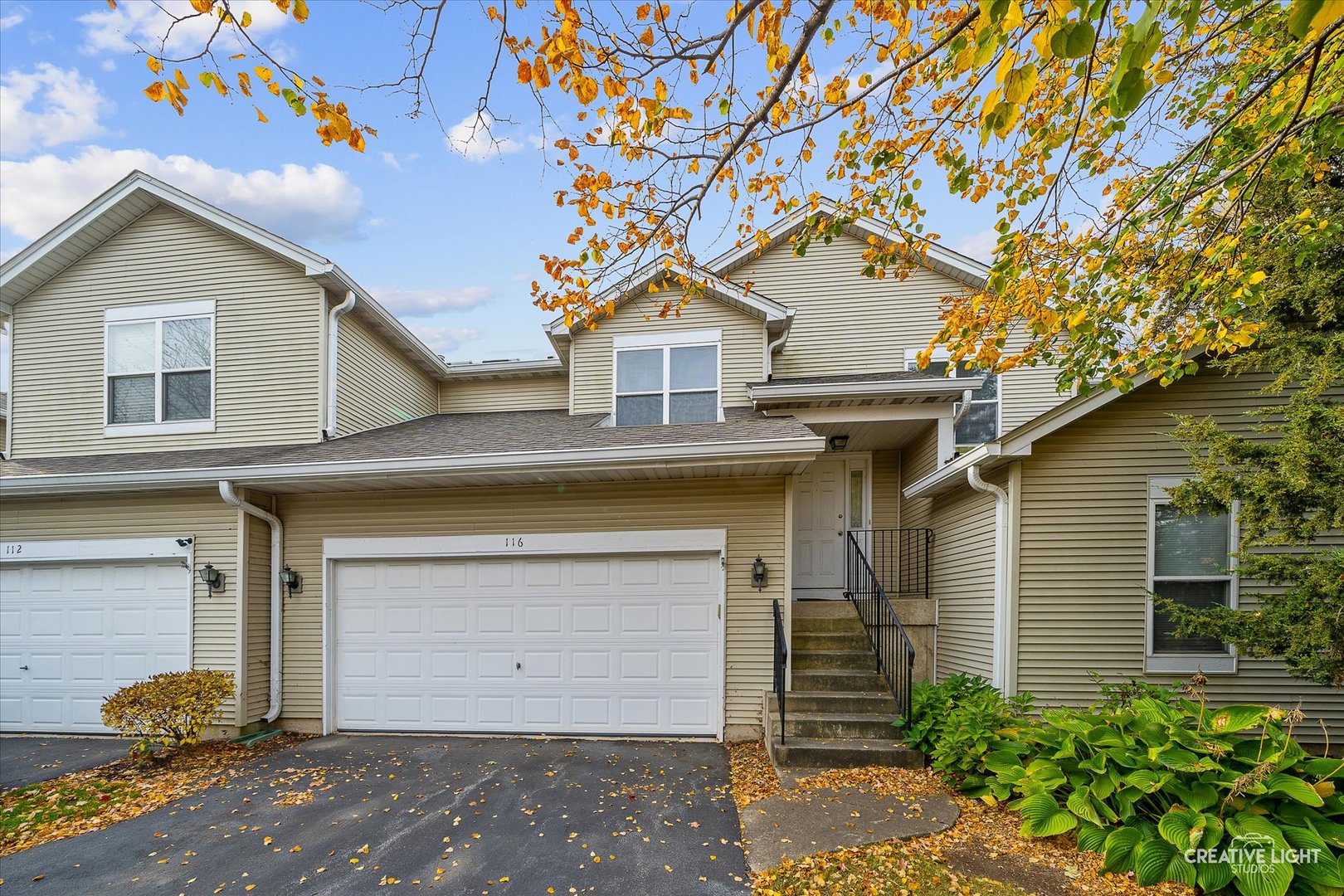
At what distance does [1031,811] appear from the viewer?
13.5 feet

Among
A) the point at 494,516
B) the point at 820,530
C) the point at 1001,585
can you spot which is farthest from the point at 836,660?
the point at 494,516

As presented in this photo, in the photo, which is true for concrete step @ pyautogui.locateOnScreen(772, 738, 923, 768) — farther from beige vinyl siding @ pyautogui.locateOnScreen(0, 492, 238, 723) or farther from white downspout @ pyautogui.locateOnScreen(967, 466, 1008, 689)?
beige vinyl siding @ pyautogui.locateOnScreen(0, 492, 238, 723)

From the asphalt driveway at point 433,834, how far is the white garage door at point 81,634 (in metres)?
2.50

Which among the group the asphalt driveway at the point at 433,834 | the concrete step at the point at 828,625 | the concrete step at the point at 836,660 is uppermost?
the concrete step at the point at 828,625

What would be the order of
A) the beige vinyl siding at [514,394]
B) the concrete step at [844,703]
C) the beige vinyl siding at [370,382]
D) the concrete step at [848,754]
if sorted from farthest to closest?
the beige vinyl siding at [514,394]
the beige vinyl siding at [370,382]
the concrete step at [844,703]
the concrete step at [848,754]

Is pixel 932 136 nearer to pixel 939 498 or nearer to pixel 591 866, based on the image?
pixel 939 498

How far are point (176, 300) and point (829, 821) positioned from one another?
998cm

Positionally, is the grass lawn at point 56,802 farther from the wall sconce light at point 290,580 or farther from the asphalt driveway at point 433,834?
the wall sconce light at point 290,580

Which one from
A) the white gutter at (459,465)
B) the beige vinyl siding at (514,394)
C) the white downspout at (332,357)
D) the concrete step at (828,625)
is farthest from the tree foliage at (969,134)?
the beige vinyl siding at (514,394)

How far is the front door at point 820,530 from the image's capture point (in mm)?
8812

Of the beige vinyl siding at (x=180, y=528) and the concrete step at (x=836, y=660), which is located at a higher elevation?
the beige vinyl siding at (x=180, y=528)

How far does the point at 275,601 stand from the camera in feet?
24.0

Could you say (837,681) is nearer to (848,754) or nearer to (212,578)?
(848,754)

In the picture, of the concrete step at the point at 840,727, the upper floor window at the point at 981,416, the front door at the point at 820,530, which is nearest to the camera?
the concrete step at the point at 840,727
